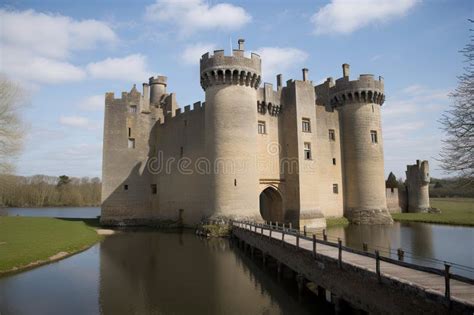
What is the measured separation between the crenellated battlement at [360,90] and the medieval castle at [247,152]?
0.35 ft

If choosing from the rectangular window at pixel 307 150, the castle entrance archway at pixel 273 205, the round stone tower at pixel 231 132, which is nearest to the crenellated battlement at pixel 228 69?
the round stone tower at pixel 231 132

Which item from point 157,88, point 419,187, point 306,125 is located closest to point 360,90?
point 306,125

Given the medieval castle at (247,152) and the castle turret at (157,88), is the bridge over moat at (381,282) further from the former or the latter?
the castle turret at (157,88)

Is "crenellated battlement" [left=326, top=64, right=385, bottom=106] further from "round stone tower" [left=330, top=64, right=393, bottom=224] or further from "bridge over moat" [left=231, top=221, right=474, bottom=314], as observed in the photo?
"bridge over moat" [left=231, top=221, right=474, bottom=314]

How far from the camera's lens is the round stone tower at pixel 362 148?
34.6 metres

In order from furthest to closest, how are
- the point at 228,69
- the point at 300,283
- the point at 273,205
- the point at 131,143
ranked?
the point at 131,143 < the point at 273,205 < the point at 228,69 < the point at 300,283

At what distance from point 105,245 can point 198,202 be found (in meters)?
9.93

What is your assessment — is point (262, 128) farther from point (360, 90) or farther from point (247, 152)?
point (360, 90)

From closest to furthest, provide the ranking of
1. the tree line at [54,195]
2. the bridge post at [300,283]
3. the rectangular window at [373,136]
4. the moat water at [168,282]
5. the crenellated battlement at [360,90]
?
the moat water at [168,282] < the bridge post at [300,283] < the crenellated battlement at [360,90] < the rectangular window at [373,136] < the tree line at [54,195]

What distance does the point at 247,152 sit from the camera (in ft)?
92.7

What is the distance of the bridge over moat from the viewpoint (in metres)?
7.06

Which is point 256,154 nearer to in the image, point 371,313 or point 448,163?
point 448,163

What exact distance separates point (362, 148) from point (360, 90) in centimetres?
559

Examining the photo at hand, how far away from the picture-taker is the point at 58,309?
10.9 m
